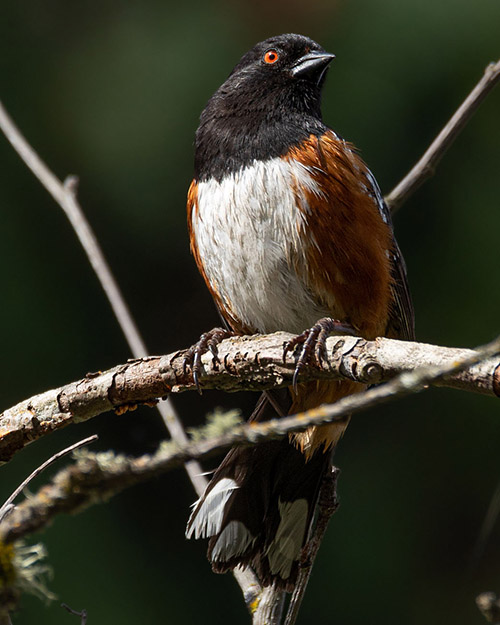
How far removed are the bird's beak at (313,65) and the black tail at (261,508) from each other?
129 cm

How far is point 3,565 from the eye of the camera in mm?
965

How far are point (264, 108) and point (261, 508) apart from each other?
1.34 meters

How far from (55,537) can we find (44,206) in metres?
1.82

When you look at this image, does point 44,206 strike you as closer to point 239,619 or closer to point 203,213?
point 203,213

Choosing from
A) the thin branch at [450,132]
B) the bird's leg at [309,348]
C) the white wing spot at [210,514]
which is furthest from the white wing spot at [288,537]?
the thin branch at [450,132]

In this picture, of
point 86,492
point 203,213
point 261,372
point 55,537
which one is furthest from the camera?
point 55,537

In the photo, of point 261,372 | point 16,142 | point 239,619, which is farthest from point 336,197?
point 239,619

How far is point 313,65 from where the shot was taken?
2781 mm

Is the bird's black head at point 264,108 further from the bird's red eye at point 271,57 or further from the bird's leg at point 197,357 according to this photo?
the bird's leg at point 197,357

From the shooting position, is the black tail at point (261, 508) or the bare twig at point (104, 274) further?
the black tail at point (261, 508)

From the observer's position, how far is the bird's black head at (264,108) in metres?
2.54

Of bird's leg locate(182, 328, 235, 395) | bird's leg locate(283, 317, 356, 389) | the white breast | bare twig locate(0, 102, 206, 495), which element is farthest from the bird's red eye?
bird's leg locate(283, 317, 356, 389)

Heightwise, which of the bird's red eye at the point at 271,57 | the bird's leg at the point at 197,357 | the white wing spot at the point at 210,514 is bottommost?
the white wing spot at the point at 210,514

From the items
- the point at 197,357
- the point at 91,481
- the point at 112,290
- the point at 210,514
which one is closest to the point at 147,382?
the point at 197,357
